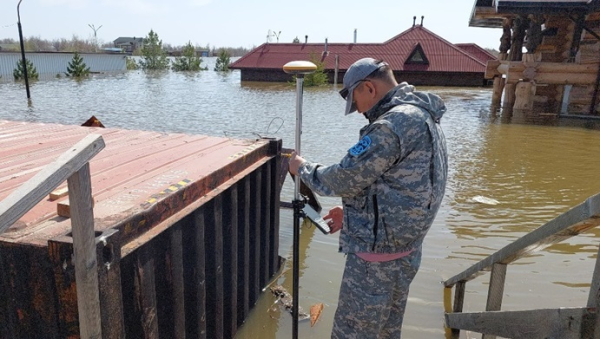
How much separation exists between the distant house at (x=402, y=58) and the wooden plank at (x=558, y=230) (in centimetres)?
2826

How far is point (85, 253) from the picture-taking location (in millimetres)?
1849

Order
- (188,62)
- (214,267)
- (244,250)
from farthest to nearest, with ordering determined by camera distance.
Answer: (188,62) → (244,250) → (214,267)

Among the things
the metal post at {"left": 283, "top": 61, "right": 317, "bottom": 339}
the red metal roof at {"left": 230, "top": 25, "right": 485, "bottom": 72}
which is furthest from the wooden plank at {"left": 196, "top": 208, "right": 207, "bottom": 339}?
the red metal roof at {"left": 230, "top": 25, "right": 485, "bottom": 72}

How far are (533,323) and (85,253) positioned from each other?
75.4 inches

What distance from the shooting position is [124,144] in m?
4.22

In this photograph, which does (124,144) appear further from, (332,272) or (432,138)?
(432,138)

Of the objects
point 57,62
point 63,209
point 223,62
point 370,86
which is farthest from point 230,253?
point 223,62

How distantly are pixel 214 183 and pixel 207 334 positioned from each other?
42.5 inches

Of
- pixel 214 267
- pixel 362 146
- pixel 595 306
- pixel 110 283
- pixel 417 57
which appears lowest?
pixel 214 267

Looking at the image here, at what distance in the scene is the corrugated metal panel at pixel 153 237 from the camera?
6.84 ft

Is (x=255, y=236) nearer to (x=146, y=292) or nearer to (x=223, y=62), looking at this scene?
(x=146, y=292)

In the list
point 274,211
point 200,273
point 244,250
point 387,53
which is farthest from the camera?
point 387,53

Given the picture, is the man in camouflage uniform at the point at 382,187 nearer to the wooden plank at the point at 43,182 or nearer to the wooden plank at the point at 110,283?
the wooden plank at the point at 110,283

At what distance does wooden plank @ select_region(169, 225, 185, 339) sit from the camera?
2.73 m
